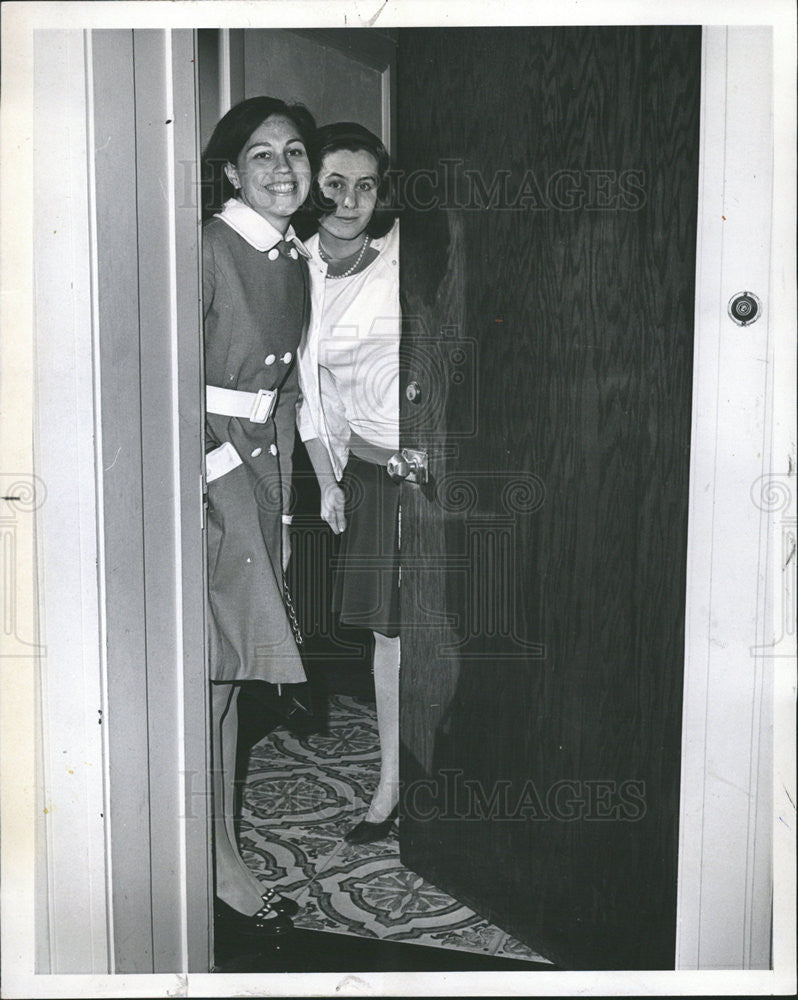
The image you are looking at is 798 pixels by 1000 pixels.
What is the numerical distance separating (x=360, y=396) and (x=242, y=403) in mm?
149

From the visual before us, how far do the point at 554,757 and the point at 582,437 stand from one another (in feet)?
1.36

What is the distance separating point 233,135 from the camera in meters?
1.21

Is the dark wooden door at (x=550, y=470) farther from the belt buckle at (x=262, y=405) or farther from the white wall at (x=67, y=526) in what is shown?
the white wall at (x=67, y=526)

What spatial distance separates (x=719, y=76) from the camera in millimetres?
1177

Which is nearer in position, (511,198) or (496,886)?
(511,198)

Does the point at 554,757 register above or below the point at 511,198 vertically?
below

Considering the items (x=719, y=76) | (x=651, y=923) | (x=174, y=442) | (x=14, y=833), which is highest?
(x=719, y=76)

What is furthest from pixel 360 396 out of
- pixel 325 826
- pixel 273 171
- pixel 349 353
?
pixel 325 826

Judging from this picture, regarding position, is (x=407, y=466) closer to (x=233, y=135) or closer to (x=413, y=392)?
(x=413, y=392)

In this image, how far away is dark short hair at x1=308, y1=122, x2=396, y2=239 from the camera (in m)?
1.21

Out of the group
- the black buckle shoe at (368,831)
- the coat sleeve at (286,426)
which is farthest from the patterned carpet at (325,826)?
the coat sleeve at (286,426)

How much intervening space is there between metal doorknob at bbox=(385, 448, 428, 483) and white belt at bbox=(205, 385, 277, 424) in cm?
17

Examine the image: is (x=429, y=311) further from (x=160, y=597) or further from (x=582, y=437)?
(x=160, y=597)

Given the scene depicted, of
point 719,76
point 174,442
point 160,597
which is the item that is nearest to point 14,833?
point 160,597
